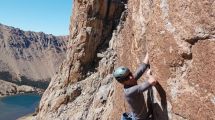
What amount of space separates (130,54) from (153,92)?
2660 mm

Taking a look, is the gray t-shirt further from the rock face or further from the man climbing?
A: the rock face

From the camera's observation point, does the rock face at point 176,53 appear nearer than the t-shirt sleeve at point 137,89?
Yes

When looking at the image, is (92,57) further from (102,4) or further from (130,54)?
(130,54)

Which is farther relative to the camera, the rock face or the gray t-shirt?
the gray t-shirt

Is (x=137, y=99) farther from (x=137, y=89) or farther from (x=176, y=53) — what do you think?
(x=176, y=53)

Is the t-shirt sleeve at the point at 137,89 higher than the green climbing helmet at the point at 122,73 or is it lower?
lower

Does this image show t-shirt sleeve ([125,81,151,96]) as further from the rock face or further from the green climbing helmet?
the rock face

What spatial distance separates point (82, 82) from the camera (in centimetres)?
4578

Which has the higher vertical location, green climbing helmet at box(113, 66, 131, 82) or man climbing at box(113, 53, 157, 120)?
green climbing helmet at box(113, 66, 131, 82)

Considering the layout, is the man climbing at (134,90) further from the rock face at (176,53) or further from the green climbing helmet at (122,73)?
the rock face at (176,53)

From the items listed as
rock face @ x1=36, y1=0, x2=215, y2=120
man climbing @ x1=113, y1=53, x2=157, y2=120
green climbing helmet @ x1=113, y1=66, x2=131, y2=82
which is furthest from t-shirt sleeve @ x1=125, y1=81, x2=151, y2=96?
rock face @ x1=36, y1=0, x2=215, y2=120

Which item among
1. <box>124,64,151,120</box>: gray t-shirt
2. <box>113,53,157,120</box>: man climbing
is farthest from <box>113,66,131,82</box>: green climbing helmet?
<box>124,64,151,120</box>: gray t-shirt

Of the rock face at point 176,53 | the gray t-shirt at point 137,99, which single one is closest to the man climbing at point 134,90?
the gray t-shirt at point 137,99

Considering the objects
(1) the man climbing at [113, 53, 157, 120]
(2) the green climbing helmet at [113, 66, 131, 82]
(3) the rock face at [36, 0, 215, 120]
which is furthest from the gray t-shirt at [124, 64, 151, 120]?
(3) the rock face at [36, 0, 215, 120]
